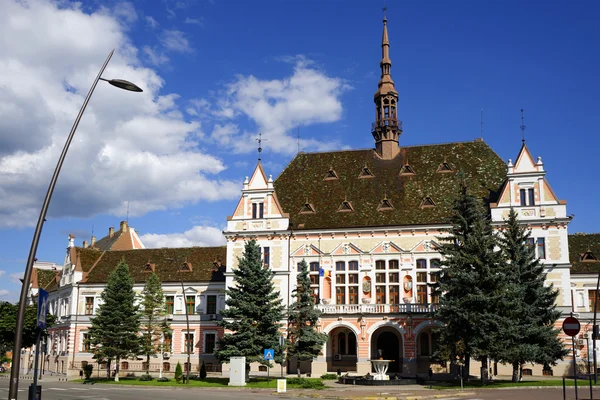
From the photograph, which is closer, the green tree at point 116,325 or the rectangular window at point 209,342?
the green tree at point 116,325

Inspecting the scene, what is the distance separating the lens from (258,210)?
5862cm

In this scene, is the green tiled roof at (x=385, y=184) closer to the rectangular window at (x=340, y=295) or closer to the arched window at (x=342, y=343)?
the rectangular window at (x=340, y=295)

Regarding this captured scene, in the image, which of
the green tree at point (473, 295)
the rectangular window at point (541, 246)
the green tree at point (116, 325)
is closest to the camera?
the green tree at point (473, 295)

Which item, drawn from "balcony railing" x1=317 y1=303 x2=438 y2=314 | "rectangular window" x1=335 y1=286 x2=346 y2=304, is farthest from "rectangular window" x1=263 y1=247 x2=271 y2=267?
"rectangular window" x1=335 y1=286 x2=346 y2=304

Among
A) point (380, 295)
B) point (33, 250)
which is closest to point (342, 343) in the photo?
point (380, 295)

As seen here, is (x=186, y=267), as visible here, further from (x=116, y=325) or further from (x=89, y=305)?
(x=116, y=325)

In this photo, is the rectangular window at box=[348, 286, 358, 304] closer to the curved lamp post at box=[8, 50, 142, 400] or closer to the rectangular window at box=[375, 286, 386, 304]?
the rectangular window at box=[375, 286, 386, 304]

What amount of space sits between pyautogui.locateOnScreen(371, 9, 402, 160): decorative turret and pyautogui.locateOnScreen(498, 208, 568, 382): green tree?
716 inches

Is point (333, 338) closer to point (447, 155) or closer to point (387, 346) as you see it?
point (387, 346)

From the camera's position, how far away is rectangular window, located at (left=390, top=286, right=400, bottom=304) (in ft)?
180

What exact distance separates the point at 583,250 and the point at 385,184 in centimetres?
1884

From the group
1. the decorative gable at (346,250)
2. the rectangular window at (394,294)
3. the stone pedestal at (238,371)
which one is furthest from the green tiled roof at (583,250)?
the stone pedestal at (238,371)

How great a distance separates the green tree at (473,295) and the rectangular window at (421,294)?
30.3ft

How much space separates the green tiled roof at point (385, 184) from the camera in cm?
5591
